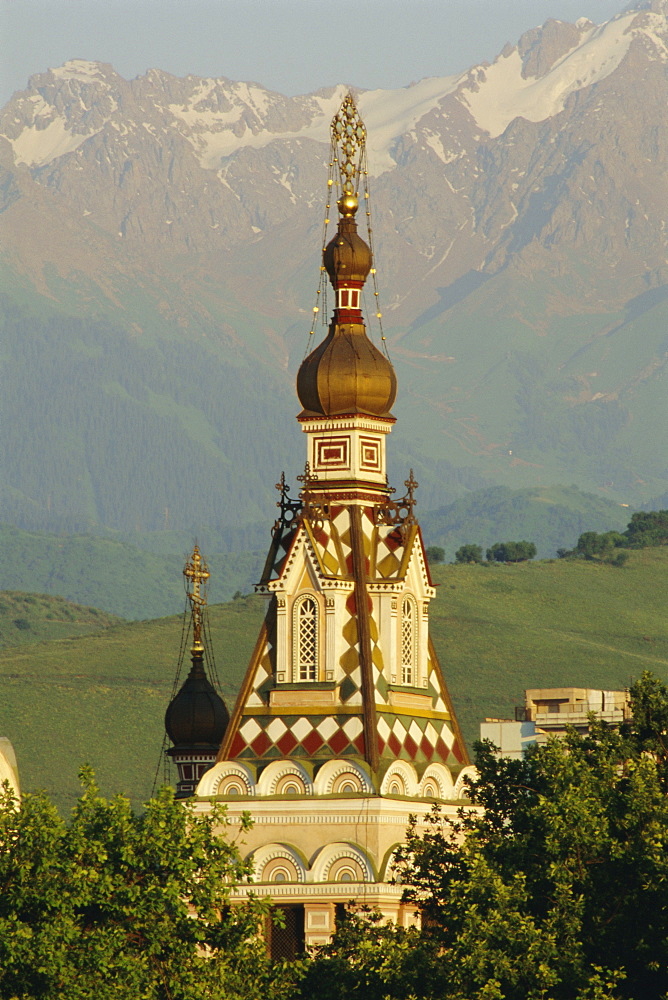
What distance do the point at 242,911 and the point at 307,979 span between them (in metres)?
1.91

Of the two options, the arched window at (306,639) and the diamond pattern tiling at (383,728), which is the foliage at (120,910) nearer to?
the diamond pattern tiling at (383,728)

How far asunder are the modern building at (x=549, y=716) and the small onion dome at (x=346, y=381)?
2540cm

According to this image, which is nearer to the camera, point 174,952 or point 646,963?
point 646,963

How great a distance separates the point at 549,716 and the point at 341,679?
43.4m

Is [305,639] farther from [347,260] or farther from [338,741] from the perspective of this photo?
[347,260]

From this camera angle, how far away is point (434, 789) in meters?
53.5

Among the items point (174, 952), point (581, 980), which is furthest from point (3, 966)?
point (581, 980)

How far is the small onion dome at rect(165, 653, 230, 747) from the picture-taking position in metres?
61.7

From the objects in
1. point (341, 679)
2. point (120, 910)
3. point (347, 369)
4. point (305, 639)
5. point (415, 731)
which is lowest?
point (120, 910)

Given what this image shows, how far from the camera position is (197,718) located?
202ft

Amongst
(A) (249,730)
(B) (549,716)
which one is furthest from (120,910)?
(B) (549,716)

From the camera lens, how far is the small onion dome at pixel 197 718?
61656mm

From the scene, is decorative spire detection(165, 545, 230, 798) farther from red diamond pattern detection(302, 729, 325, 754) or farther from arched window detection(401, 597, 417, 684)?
red diamond pattern detection(302, 729, 325, 754)

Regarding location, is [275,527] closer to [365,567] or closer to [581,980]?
[365,567]
